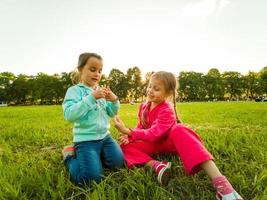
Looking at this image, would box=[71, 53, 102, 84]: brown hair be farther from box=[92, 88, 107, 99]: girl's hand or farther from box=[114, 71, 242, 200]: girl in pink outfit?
box=[114, 71, 242, 200]: girl in pink outfit

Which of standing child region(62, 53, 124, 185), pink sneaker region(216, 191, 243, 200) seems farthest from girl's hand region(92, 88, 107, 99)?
pink sneaker region(216, 191, 243, 200)

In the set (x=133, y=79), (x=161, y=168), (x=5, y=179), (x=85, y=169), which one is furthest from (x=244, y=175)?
(x=133, y=79)

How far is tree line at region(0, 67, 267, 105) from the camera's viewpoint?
7988cm

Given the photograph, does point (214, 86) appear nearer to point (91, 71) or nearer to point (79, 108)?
point (91, 71)

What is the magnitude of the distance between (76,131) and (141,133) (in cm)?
74

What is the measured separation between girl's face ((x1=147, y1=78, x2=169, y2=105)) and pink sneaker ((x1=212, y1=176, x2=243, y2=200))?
1246 mm

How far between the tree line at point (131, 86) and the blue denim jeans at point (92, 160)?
77.6m

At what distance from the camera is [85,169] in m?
2.79

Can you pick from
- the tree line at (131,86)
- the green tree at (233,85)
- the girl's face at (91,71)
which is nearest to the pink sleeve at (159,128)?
the girl's face at (91,71)

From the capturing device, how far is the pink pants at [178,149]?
2.62 metres

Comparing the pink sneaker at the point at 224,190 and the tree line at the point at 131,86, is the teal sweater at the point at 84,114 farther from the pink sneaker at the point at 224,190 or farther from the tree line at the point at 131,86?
the tree line at the point at 131,86

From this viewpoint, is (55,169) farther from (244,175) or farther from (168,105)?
(244,175)

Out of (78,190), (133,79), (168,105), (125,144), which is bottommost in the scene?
(78,190)

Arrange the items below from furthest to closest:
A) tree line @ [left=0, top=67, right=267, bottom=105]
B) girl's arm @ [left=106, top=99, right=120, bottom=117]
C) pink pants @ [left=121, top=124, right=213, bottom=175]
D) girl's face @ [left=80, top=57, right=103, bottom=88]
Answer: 1. tree line @ [left=0, top=67, right=267, bottom=105]
2. girl's arm @ [left=106, top=99, right=120, bottom=117]
3. girl's face @ [left=80, top=57, right=103, bottom=88]
4. pink pants @ [left=121, top=124, right=213, bottom=175]
